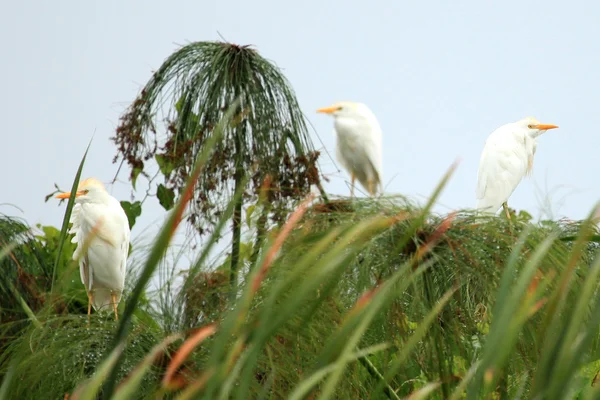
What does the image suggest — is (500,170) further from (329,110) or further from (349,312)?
(349,312)

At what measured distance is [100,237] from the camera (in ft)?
15.6

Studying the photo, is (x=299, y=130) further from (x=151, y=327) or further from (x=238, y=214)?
(x=151, y=327)

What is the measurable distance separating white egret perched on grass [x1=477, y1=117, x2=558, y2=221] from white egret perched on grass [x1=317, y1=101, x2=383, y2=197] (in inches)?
24.5

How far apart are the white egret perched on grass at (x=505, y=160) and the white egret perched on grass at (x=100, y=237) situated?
1826 mm

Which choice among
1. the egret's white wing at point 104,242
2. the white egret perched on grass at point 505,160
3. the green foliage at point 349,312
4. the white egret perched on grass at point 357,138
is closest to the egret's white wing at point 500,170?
the white egret perched on grass at point 505,160

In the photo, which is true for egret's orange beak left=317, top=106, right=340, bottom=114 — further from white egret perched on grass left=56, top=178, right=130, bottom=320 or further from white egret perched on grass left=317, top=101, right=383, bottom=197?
white egret perched on grass left=56, top=178, right=130, bottom=320

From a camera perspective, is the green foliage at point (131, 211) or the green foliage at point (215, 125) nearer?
the green foliage at point (215, 125)

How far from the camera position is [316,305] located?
1.29 m

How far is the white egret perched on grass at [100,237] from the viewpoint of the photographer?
14.9 feet

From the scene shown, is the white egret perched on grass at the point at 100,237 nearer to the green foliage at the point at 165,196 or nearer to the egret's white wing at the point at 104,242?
the egret's white wing at the point at 104,242

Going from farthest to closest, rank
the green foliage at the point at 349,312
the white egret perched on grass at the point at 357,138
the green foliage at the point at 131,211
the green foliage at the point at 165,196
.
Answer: the green foliage at the point at 131,211 < the white egret perched on grass at the point at 357,138 < the green foliage at the point at 165,196 < the green foliage at the point at 349,312

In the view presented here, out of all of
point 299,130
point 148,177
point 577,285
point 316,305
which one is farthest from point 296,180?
point 316,305

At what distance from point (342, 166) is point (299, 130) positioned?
136 centimetres

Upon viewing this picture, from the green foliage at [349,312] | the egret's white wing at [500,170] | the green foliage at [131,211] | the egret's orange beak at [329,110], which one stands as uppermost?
the egret's orange beak at [329,110]
